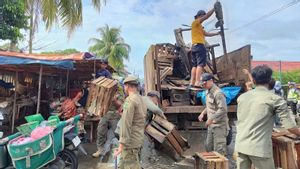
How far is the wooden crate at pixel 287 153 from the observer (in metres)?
3.79

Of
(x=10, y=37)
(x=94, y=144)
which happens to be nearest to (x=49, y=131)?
(x=94, y=144)

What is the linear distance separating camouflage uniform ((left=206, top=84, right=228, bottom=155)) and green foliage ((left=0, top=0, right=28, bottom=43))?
36.9 feet

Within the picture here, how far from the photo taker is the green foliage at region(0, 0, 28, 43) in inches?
550

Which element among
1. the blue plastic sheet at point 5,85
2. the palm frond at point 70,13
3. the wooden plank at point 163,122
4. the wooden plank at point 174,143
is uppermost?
the palm frond at point 70,13

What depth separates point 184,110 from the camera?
21.5 feet

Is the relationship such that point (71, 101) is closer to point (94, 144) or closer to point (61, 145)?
point (94, 144)

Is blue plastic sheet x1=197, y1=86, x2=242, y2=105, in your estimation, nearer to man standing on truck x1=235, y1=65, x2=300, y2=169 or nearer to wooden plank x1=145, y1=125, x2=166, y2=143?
wooden plank x1=145, y1=125, x2=166, y2=143

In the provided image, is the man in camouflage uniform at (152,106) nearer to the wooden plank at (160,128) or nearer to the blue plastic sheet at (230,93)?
the wooden plank at (160,128)

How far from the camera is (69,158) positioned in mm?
5691

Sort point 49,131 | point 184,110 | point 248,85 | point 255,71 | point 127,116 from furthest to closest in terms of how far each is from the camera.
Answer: point 184,110, point 248,85, point 49,131, point 127,116, point 255,71

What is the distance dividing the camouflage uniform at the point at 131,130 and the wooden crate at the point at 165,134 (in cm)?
154

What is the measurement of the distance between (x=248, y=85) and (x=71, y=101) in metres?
4.60

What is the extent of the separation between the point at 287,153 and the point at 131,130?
193 centimetres

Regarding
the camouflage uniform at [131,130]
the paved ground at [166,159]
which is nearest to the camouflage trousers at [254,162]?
the camouflage uniform at [131,130]
